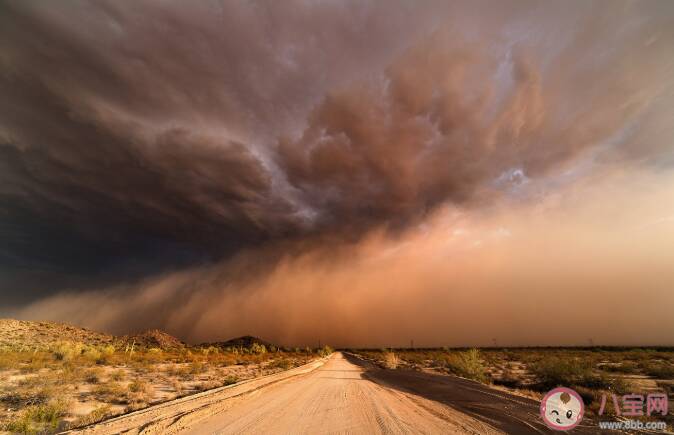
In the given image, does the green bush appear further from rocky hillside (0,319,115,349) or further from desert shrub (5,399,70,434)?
rocky hillside (0,319,115,349)

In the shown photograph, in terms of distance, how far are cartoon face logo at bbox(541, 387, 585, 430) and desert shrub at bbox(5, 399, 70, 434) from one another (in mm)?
15490

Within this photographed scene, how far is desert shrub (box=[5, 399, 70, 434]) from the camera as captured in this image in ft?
26.2

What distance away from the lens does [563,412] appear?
1100 cm

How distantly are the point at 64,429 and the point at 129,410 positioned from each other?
2.63 meters

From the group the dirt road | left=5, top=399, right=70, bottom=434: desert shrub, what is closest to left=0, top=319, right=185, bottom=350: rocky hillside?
left=5, top=399, right=70, bottom=434: desert shrub

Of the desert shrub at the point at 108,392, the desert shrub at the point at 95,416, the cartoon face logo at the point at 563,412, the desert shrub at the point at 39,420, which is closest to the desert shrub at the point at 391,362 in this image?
the cartoon face logo at the point at 563,412

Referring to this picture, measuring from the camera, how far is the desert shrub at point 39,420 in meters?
7.98

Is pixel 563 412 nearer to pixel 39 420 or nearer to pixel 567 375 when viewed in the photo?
pixel 567 375

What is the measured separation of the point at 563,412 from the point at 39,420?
1844 centimetres

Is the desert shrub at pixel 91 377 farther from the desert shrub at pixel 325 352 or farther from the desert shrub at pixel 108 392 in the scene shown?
the desert shrub at pixel 325 352

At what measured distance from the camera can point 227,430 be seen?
821 centimetres

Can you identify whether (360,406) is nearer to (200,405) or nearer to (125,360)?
(200,405)

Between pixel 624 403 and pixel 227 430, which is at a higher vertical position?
pixel 227 430

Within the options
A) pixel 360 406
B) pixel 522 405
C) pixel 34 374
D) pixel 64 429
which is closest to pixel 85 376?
pixel 34 374
